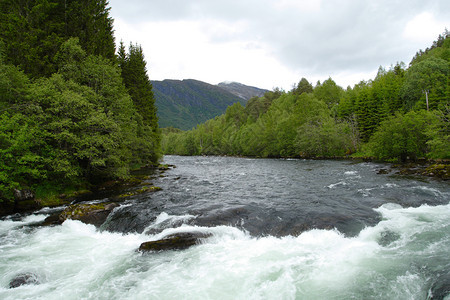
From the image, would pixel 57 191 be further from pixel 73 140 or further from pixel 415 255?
pixel 415 255

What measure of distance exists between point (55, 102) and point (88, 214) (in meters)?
9.39

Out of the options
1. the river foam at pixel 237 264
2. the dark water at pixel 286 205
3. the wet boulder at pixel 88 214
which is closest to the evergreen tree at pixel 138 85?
the dark water at pixel 286 205

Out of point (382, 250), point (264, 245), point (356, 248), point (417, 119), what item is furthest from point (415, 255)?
point (417, 119)

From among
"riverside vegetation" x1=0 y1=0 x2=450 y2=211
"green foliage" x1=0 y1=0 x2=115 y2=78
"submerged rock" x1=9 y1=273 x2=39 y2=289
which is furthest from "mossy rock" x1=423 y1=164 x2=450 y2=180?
"green foliage" x1=0 y1=0 x2=115 y2=78

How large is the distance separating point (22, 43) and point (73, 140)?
446 inches

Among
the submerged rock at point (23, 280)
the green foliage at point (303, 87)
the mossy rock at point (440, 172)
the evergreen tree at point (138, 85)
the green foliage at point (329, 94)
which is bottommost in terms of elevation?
the submerged rock at point (23, 280)

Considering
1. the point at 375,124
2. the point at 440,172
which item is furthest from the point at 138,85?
the point at 375,124

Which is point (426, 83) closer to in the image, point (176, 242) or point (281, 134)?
point (281, 134)

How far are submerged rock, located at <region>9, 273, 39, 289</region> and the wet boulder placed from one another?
537 cm

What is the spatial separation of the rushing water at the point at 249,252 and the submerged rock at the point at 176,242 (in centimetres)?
33

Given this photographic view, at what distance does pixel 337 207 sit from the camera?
1504 centimetres

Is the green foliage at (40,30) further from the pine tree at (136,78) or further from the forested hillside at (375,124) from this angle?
the forested hillside at (375,124)

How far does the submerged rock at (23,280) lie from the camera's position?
808 centimetres

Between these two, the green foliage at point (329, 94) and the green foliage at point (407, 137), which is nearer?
the green foliage at point (407, 137)
